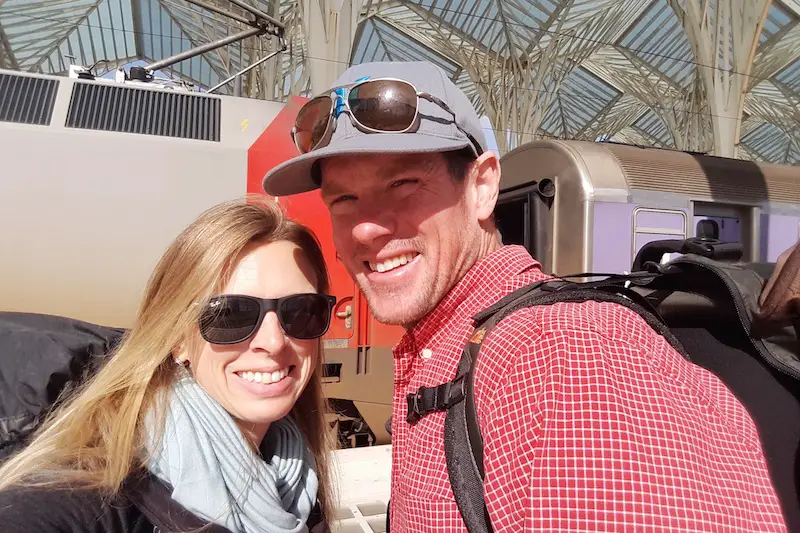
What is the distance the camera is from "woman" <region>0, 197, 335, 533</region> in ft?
3.84

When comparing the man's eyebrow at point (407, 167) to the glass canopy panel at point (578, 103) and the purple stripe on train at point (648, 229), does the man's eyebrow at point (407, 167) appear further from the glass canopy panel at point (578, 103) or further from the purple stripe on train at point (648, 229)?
the glass canopy panel at point (578, 103)

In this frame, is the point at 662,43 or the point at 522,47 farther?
the point at 662,43

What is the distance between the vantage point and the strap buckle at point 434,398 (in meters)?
1.09

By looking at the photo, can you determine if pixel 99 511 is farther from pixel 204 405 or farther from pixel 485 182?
pixel 485 182

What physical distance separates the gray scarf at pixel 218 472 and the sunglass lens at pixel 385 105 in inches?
32.7

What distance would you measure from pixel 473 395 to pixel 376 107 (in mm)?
739

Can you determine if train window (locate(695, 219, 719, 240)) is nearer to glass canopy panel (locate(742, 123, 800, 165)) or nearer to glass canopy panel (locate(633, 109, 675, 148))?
glass canopy panel (locate(633, 109, 675, 148))

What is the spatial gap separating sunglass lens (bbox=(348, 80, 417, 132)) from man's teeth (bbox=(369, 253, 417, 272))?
1.03 ft

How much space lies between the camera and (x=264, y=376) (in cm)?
145

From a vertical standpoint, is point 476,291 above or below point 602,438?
above

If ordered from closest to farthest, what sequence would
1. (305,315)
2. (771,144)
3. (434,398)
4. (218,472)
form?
(434,398) → (218,472) → (305,315) → (771,144)

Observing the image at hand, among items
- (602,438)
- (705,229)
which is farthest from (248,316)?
(705,229)

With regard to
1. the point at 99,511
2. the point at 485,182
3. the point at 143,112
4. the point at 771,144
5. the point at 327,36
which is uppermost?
the point at 771,144

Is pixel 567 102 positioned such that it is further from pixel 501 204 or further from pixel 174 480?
pixel 174 480
